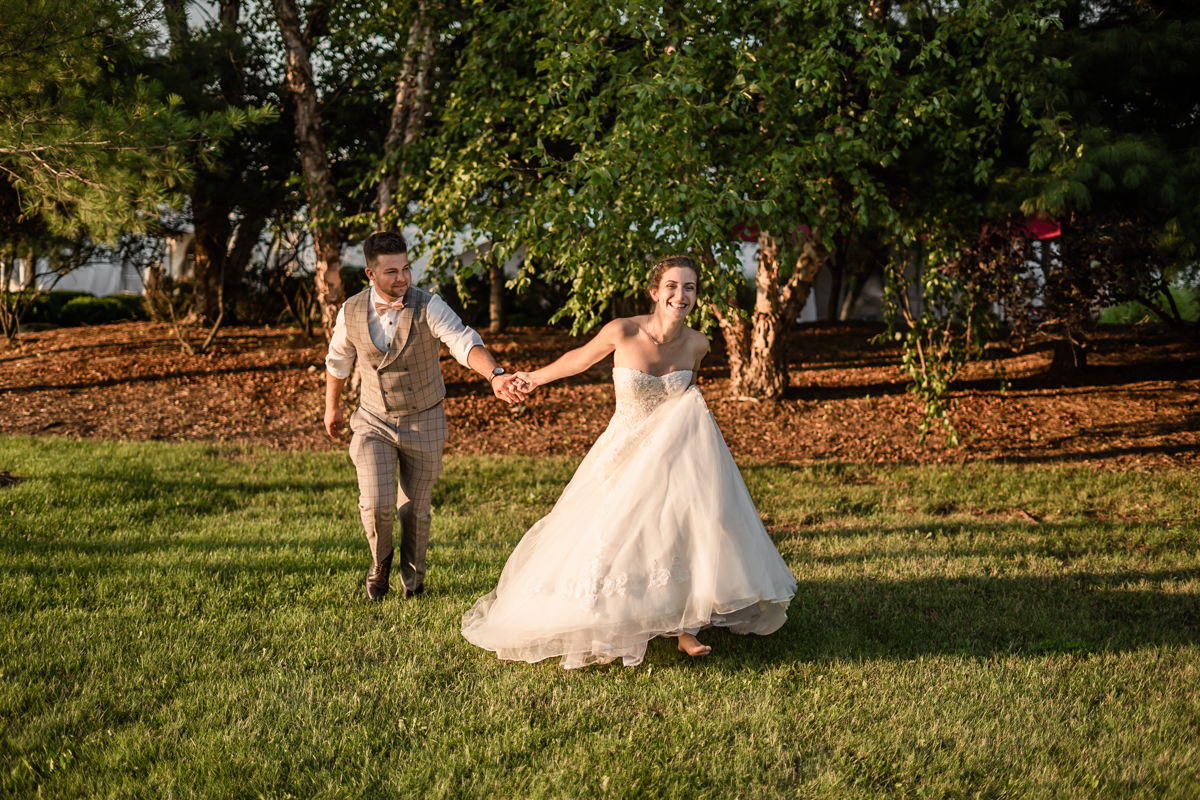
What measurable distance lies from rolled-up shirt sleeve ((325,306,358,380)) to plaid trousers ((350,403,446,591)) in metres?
0.26

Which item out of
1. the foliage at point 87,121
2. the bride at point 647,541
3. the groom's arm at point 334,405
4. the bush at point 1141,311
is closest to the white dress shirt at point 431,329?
the groom's arm at point 334,405

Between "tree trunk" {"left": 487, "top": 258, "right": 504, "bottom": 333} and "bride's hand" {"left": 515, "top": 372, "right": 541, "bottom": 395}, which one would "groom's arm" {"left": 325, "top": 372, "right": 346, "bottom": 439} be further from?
"tree trunk" {"left": 487, "top": 258, "right": 504, "bottom": 333}

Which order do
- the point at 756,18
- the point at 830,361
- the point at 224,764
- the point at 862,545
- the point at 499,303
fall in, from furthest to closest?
1. the point at 499,303
2. the point at 830,361
3. the point at 756,18
4. the point at 862,545
5. the point at 224,764

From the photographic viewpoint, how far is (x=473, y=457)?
1002 centimetres

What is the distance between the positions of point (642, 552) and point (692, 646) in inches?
24.2

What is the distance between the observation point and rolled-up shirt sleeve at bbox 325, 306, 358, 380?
4.87 m

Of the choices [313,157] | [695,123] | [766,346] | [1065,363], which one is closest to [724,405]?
[766,346]

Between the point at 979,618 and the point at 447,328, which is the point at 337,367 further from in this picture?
the point at 979,618

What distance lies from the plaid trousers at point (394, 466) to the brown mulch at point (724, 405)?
4.24 meters

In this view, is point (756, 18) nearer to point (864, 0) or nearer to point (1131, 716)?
point (864, 0)

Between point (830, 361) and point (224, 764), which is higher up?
point (830, 361)

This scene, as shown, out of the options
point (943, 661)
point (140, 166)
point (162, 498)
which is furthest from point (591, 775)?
point (140, 166)

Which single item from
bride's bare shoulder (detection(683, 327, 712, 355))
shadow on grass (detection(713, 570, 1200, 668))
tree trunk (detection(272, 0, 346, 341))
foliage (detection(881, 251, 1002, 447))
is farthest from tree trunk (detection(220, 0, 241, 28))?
shadow on grass (detection(713, 570, 1200, 668))

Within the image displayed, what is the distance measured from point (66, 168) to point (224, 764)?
19.7ft
